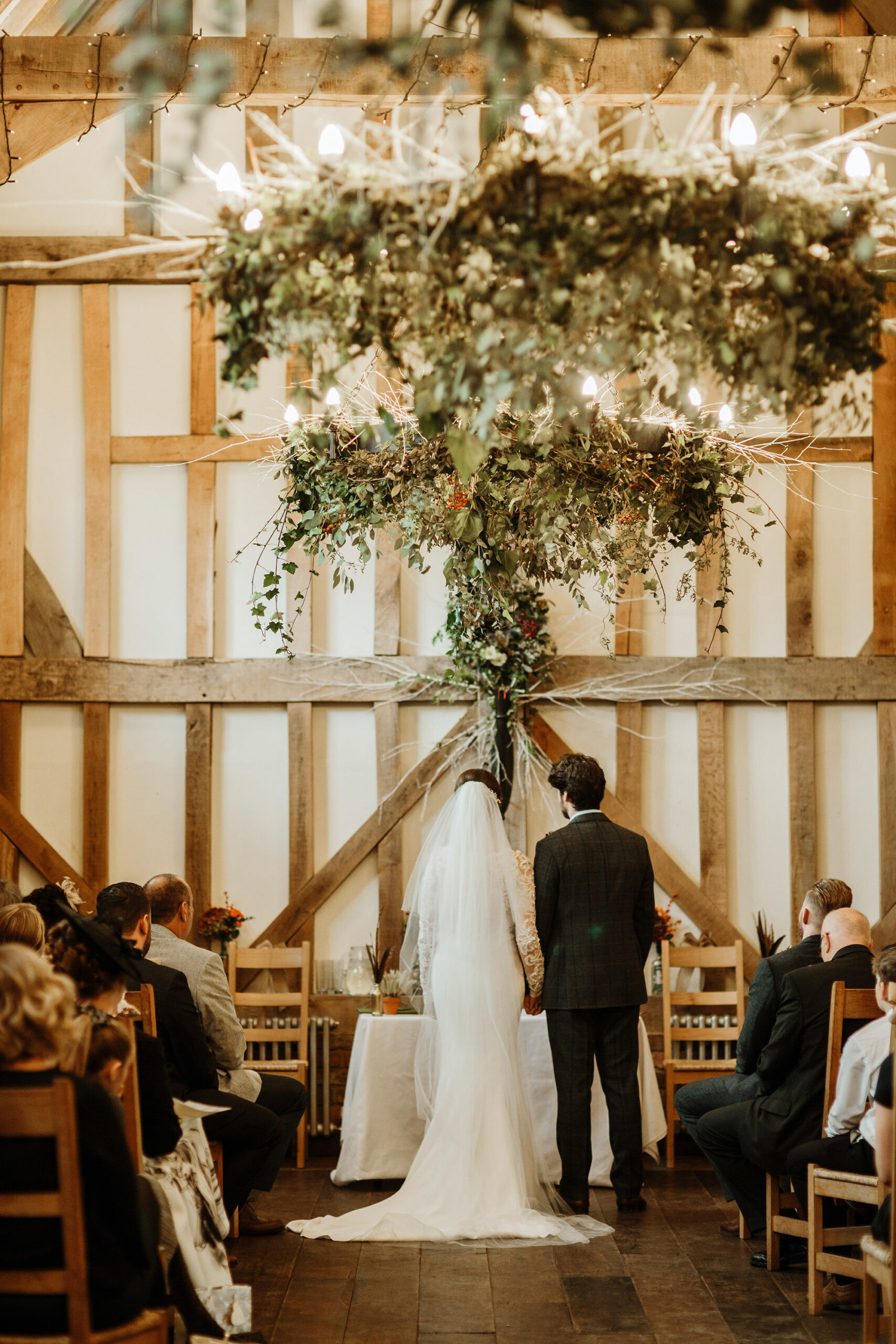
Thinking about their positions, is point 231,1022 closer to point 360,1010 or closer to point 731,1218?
point 360,1010

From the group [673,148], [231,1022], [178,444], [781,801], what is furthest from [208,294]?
[781,801]

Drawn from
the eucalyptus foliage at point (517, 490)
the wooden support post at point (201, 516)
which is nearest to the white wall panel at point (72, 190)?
the wooden support post at point (201, 516)

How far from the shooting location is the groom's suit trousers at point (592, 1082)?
16.8 feet

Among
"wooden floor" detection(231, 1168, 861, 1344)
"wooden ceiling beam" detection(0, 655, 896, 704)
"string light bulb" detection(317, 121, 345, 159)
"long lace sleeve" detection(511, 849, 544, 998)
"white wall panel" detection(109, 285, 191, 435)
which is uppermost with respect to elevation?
"white wall panel" detection(109, 285, 191, 435)

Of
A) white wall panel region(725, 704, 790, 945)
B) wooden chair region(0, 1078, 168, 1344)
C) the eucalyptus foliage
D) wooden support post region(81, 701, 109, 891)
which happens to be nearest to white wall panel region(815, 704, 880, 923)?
white wall panel region(725, 704, 790, 945)

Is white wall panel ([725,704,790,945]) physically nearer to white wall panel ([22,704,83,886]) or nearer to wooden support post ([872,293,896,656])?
wooden support post ([872,293,896,656])

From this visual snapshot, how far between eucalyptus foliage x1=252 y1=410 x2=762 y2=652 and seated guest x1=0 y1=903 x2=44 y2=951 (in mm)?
1597

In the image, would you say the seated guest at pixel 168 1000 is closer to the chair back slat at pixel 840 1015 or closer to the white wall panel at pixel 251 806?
the chair back slat at pixel 840 1015

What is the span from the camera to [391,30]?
716cm

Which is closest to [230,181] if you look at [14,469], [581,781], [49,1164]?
[49,1164]

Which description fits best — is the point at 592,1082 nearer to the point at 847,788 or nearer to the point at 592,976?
the point at 592,976

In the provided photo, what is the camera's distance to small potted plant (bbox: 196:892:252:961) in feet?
21.7

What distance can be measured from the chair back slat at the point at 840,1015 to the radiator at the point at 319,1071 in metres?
3.13

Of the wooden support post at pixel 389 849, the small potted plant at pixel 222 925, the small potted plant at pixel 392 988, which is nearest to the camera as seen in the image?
the small potted plant at pixel 392 988
